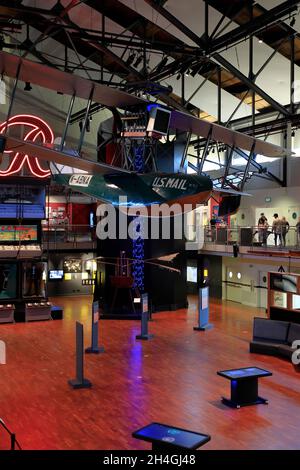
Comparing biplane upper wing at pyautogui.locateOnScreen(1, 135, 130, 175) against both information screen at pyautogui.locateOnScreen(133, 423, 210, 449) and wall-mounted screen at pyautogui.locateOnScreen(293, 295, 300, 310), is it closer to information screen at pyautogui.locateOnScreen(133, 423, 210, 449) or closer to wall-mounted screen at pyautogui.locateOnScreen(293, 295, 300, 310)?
information screen at pyautogui.locateOnScreen(133, 423, 210, 449)

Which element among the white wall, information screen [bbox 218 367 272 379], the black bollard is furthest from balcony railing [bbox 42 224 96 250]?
information screen [bbox 218 367 272 379]

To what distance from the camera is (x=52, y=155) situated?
26.9 ft

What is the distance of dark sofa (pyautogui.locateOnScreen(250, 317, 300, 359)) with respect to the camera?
11.8m

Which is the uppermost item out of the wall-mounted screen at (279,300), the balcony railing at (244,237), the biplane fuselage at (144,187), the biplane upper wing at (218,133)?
the biplane upper wing at (218,133)

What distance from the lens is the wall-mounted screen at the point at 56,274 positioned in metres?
22.4

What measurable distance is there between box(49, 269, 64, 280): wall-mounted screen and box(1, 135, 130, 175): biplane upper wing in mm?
14136

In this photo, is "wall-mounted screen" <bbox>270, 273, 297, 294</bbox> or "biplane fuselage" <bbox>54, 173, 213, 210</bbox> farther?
"wall-mounted screen" <bbox>270, 273, 297, 294</bbox>

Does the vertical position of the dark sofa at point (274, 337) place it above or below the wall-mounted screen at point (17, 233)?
below

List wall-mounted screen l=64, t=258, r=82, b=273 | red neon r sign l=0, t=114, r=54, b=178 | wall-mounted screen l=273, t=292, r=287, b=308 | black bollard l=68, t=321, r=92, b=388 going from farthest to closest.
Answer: wall-mounted screen l=64, t=258, r=82, b=273, red neon r sign l=0, t=114, r=54, b=178, wall-mounted screen l=273, t=292, r=287, b=308, black bollard l=68, t=321, r=92, b=388

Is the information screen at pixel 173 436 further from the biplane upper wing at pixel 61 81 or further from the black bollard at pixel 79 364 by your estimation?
the biplane upper wing at pixel 61 81

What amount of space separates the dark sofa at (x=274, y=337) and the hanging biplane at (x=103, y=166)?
4132 mm

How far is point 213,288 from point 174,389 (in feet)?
44.1

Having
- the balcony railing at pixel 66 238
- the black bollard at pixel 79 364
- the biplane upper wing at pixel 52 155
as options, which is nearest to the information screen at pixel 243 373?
the black bollard at pixel 79 364

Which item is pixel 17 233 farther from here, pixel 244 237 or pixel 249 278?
pixel 249 278
